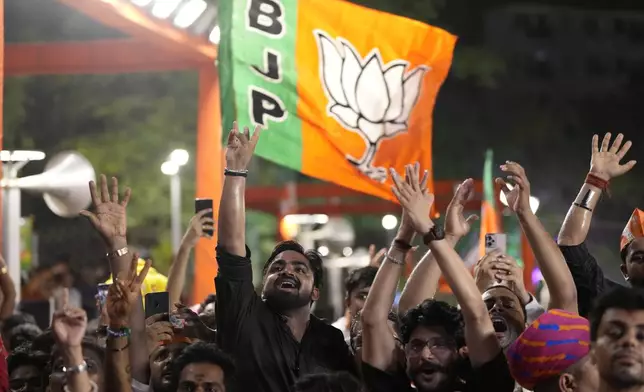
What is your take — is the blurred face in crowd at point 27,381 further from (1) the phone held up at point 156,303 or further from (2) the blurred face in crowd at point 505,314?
(2) the blurred face in crowd at point 505,314

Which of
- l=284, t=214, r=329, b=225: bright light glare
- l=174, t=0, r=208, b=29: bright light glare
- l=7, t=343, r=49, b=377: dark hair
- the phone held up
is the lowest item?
l=7, t=343, r=49, b=377: dark hair

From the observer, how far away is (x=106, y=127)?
28.5 meters

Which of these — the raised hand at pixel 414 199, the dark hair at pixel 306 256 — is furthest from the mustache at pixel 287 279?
the raised hand at pixel 414 199

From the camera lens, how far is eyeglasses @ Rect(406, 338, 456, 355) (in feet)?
19.0

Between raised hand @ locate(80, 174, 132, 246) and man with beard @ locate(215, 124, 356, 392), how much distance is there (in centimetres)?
52

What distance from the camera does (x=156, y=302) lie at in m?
6.81

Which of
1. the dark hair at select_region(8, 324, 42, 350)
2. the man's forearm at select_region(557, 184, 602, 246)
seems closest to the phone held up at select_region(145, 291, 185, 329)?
the dark hair at select_region(8, 324, 42, 350)

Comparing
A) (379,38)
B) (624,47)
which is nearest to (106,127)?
(379,38)

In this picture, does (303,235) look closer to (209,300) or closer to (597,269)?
(209,300)

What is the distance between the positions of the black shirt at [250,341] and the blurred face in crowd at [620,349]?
1805 mm

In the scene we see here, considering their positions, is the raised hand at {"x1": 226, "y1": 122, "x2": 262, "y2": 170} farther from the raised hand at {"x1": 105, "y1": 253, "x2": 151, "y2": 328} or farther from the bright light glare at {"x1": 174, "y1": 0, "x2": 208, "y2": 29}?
the bright light glare at {"x1": 174, "y1": 0, "x2": 208, "y2": 29}

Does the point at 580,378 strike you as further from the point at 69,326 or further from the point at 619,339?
the point at 69,326

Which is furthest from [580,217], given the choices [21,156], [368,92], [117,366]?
[21,156]

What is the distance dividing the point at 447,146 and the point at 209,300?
18662 millimetres
